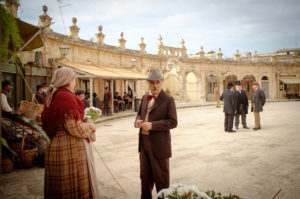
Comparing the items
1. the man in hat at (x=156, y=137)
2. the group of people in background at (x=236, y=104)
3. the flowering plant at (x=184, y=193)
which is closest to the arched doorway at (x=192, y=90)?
the group of people in background at (x=236, y=104)

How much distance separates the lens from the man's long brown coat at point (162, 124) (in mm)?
2641

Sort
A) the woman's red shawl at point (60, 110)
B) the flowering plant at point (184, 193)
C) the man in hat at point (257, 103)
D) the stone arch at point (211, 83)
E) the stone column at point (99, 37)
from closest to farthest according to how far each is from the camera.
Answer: the flowering plant at point (184, 193), the woman's red shawl at point (60, 110), the man in hat at point (257, 103), the stone column at point (99, 37), the stone arch at point (211, 83)

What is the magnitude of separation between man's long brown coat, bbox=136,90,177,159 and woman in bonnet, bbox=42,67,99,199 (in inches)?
32.2

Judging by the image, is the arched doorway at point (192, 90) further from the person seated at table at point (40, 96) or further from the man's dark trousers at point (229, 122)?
the person seated at table at point (40, 96)

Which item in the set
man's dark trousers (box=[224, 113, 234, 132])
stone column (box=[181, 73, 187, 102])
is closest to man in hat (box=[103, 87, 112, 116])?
man's dark trousers (box=[224, 113, 234, 132])

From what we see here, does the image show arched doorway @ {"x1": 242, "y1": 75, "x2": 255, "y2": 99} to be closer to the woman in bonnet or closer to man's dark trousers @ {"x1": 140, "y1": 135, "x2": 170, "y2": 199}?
man's dark trousers @ {"x1": 140, "y1": 135, "x2": 170, "y2": 199}

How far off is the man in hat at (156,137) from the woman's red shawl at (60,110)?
2.71ft

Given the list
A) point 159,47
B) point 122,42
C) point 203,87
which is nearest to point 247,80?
point 203,87

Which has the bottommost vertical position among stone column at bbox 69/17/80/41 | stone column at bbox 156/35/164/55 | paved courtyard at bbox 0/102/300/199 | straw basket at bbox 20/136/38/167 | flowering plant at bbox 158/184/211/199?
paved courtyard at bbox 0/102/300/199

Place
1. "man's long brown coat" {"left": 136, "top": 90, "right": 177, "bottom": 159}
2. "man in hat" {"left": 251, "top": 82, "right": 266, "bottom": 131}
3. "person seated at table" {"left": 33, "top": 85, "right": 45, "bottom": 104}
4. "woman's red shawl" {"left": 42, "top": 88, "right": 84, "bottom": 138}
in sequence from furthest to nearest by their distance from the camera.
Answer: "man in hat" {"left": 251, "top": 82, "right": 266, "bottom": 131} < "person seated at table" {"left": 33, "top": 85, "right": 45, "bottom": 104} < "man's long brown coat" {"left": 136, "top": 90, "right": 177, "bottom": 159} < "woman's red shawl" {"left": 42, "top": 88, "right": 84, "bottom": 138}

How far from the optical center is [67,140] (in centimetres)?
219

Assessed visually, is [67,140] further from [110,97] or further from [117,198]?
[110,97]

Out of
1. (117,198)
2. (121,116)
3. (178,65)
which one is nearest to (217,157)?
(117,198)

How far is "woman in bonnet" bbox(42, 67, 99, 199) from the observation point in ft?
7.02
